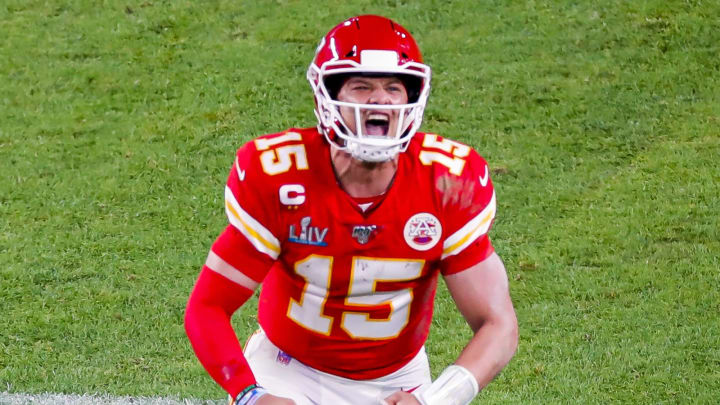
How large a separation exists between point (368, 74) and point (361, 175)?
0.98 ft

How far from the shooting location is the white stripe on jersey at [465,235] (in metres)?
3.48

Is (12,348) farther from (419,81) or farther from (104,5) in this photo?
(104,5)

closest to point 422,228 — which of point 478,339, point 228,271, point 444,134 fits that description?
point 478,339

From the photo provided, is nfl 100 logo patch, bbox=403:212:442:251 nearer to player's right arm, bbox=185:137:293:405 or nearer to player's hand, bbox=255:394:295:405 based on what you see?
player's right arm, bbox=185:137:293:405

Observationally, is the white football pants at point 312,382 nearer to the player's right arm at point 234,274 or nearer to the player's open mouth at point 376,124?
the player's right arm at point 234,274

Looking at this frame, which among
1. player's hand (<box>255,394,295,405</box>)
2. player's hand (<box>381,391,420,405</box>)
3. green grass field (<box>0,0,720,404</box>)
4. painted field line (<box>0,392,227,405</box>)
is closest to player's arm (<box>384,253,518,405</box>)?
player's hand (<box>381,391,420,405</box>)

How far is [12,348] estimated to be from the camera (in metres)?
5.61

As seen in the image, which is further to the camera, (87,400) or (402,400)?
(87,400)

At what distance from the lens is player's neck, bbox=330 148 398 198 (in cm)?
349

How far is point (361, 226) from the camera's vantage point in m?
3.46

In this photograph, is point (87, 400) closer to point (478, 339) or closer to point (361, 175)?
point (361, 175)

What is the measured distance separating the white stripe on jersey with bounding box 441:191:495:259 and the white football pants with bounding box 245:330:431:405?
518mm

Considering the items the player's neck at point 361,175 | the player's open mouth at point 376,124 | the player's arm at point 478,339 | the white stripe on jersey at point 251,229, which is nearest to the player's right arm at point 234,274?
the white stripe on jersey at point 251,229

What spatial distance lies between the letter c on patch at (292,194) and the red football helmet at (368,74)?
0.55 feet
